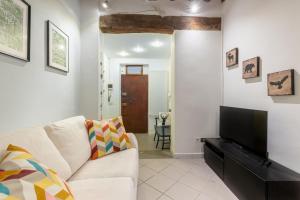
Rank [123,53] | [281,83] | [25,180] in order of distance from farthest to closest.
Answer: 1. [123,53]
2. [281,83]
3. [25,180]

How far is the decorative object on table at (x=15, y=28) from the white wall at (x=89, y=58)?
140 cm

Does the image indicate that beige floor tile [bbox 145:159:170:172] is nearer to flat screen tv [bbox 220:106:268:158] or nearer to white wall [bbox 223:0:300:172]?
flat screen tv [bbox 220:106:268:158]

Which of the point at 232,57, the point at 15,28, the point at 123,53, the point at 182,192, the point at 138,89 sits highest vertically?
the point at 123,53

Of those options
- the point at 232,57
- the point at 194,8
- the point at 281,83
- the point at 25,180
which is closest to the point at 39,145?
the point at 25,180

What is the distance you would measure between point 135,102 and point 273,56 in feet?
13.7

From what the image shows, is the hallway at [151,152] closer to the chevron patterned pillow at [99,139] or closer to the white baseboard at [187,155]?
the white baseboard at [187,155]

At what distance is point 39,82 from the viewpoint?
5.86ft

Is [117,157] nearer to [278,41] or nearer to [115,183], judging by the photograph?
[115,183]

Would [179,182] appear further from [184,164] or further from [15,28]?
[15,28]

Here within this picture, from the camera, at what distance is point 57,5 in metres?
2.18

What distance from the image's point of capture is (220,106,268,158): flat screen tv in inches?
73.7

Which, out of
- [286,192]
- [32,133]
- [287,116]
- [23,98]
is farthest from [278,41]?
[23,98]

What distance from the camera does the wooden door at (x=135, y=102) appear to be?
557 cm

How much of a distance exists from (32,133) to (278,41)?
260 centimetres
